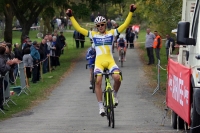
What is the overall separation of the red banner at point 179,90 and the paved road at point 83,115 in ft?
2.25

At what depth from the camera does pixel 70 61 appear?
39.3m

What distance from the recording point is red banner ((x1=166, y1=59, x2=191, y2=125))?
11.1m

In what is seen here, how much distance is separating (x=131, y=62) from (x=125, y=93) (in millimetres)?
14732

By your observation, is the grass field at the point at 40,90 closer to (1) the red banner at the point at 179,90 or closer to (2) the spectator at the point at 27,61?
(2) the spectator at the point at 27,61

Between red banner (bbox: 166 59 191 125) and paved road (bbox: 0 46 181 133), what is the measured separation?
0.69 metres

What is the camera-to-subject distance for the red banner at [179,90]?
11.1 m

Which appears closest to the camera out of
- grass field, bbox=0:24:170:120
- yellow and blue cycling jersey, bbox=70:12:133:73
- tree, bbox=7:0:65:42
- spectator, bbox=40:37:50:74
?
yellow and blue cycling jersey, bbox=70:12:133:73

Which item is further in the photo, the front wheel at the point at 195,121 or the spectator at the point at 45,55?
the spectator at the point at 45,55

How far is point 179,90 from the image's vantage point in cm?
1202

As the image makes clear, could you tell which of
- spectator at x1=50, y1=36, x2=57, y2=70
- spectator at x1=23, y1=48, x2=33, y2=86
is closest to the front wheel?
spectator at x1=23, y1=48, x2=33, y2=86

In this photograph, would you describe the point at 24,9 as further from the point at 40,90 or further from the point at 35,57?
the point at 40,90

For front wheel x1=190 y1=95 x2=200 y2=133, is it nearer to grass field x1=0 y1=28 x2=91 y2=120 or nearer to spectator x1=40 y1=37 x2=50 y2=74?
grass field x1=0 y1=28 x2=91 y2=120

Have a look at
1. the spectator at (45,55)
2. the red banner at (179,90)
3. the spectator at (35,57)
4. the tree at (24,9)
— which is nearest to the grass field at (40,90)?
the spectator at (35,57)

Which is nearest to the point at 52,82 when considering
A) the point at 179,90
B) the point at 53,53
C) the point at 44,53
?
the point at 44,53
